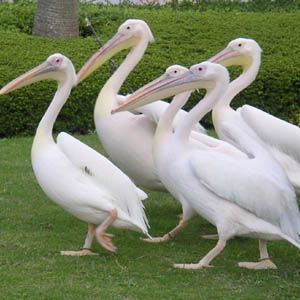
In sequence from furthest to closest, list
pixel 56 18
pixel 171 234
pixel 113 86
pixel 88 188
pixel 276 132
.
Answer: pixel 56 18 < pixel 113 86 < pixel 276 132 < pixel 171 234 < pixel 88 188

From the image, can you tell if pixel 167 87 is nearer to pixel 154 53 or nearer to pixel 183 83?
pixel 183 83

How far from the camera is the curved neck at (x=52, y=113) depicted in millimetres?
6754

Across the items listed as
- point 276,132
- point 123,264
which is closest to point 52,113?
point 123,264

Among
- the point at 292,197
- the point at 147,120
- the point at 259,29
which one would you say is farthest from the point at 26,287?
the point at 259,29

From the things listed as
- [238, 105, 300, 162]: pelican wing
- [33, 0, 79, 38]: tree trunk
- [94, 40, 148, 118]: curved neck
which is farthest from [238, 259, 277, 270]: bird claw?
[33, 0, 79, 38]: tree trunk

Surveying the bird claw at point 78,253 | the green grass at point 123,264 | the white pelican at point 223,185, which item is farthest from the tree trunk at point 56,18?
the bird claw at point 78,253

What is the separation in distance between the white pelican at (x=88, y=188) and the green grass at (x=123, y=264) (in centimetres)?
24

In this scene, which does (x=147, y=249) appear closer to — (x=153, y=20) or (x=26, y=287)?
(x=26, y=287)

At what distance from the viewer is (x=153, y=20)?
46.0 feet

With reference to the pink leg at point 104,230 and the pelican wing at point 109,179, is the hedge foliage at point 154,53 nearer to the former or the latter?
the pelican wing at point 109,179

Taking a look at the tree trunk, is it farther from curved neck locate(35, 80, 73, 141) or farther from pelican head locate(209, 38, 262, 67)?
curved neck locate(35, 80, 73, 141)

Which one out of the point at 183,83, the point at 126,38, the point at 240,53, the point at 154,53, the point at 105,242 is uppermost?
the point at 183,83

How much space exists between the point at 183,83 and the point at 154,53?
5.58m

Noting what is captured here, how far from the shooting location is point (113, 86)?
7.76 m
